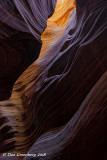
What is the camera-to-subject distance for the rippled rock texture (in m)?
1.74

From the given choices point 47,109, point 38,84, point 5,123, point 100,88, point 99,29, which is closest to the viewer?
point 100,88

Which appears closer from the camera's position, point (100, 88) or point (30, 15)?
point (100, 88)

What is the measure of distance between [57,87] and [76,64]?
49cm

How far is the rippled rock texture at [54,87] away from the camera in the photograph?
1738 mm

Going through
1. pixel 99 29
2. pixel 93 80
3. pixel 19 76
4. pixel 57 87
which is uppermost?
pixel 99 29

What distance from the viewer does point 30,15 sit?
421cm

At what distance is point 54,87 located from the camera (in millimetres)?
3035

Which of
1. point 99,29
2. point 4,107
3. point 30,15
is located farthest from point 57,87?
point 30,15

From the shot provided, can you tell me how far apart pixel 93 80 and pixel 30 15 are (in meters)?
2.50

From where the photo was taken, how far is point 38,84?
3.58 m

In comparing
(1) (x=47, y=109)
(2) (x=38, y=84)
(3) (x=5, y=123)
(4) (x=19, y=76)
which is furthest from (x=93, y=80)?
(4) (x=19, y=76)

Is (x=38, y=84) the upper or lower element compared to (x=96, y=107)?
lower

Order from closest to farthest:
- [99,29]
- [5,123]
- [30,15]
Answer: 1. [99,29]
2. [5,123]
3. [30,15]

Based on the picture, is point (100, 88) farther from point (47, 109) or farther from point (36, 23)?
point (36, 23)
